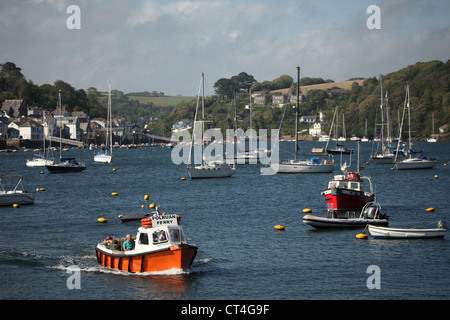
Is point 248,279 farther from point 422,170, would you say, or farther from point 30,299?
point 422,170

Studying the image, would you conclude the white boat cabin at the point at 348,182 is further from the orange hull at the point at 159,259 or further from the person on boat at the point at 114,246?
the person on boat at the point at 114,246

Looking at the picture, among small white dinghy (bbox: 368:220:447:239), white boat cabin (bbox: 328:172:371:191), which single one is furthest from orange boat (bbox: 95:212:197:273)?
white boat cabin (bbox: 328:172:371:191)

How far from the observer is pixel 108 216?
59.4 m

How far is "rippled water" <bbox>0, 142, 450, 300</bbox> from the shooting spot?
34219 mm

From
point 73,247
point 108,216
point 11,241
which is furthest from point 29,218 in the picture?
point 73,247

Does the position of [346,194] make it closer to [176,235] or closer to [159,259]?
[176,235]

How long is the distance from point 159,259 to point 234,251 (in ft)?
28.9

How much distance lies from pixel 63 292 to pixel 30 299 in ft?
6.29

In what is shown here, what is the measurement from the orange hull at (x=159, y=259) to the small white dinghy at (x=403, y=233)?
16581 millimetres

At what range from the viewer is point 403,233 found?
45.8 meters

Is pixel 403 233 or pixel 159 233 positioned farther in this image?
pixel 403 233

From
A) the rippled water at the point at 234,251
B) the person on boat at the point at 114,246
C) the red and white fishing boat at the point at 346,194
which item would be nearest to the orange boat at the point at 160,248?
the rippled water at the point at 234,251

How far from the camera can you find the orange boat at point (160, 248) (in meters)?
35.2

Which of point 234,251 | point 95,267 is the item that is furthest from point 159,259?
point 234,251
